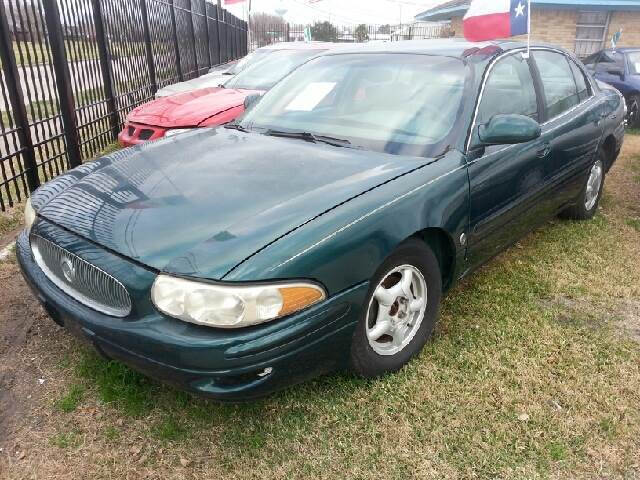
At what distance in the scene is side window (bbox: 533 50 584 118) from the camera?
367cm

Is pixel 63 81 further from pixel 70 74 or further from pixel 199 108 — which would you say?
pixel 199 108

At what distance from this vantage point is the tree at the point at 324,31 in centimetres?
3484

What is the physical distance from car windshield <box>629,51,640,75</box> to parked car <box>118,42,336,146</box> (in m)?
6.87

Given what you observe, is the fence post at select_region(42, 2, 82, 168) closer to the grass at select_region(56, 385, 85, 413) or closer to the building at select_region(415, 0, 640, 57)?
the grass at select_region(56, 385, 85, 413)

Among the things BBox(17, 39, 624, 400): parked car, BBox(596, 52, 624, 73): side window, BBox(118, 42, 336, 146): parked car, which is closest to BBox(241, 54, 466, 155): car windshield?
BBox(17, 39, 624, 400): parked car

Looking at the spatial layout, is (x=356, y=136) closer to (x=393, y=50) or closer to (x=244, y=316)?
(x=393, y=50)

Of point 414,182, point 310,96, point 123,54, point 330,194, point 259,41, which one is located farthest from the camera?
point 259,41

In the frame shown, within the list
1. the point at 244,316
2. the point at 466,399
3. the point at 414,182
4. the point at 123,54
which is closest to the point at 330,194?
the point at 414,182

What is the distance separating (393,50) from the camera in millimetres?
3436

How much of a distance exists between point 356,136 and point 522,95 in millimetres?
1242

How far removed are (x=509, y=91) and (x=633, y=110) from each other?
8268mm

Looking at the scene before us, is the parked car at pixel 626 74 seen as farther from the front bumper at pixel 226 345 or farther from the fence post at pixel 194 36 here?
the front bumper at pixel 226 345

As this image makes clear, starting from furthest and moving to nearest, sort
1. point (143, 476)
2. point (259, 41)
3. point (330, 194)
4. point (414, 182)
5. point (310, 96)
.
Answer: point (259, 41), point (310, 96), point (414, 182), point (330, 194), point (143, 476)

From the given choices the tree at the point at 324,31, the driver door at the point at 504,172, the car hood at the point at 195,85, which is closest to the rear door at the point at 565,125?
the driver door at the point at 504,172
